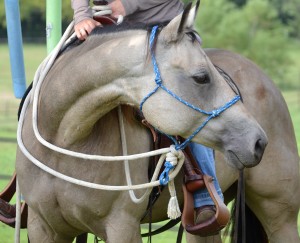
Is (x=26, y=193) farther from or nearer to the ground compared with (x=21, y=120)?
nearer to the ground

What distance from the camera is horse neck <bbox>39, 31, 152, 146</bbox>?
166 inches

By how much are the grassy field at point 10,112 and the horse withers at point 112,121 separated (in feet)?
10.4

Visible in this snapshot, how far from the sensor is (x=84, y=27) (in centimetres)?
459

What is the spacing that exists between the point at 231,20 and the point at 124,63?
3133 cm

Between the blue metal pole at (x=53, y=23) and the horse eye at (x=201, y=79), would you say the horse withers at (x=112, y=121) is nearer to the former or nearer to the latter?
the horse eye at (x=201, y=79)

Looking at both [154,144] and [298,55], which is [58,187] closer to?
[154,144]

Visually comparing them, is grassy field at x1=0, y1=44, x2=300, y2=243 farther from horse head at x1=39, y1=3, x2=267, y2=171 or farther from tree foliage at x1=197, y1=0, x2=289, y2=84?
horse head at x1=39, y1=3, x2=267, y2=171

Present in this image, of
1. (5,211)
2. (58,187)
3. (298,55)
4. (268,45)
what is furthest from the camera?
(298,55)

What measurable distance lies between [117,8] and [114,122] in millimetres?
700

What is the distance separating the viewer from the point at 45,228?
15.9 feet

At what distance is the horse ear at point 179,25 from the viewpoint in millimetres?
4066

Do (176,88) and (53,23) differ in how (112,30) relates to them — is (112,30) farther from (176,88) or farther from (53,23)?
(53,23)

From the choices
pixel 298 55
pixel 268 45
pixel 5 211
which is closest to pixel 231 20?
pixel 268 45

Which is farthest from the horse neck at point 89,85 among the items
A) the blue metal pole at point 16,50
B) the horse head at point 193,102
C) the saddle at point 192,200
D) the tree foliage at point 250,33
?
the tree foliage at point 250,33
